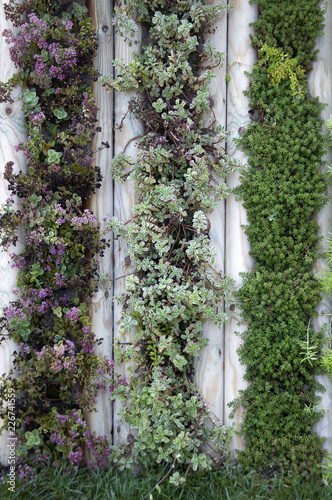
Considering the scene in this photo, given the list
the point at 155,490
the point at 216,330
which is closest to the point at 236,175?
the point at 216,330

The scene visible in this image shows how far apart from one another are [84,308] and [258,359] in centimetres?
96

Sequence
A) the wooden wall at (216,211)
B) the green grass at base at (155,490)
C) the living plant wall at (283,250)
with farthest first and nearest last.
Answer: the wooden wall at (216,211), the living plant wall at (283,250), the green grass at base at (155,490)

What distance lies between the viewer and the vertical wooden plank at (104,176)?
2232mm

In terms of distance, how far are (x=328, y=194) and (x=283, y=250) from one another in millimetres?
412

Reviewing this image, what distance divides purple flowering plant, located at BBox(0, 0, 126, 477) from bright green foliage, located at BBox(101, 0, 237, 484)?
0.18 meters

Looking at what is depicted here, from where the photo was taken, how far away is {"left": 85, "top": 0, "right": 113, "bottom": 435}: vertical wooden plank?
223cm

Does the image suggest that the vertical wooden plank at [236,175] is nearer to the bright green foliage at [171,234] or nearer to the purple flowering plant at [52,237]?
the bright green foliage at [171,234]

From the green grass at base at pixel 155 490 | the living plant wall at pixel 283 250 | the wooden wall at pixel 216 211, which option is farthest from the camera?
the wooden wall at pixel 216 211

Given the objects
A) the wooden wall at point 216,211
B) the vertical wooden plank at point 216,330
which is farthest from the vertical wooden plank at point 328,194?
the vertical wooden plank at point 216,330

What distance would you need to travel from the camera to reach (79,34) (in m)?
2.12

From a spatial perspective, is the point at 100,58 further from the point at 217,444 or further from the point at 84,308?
the point at 217,444

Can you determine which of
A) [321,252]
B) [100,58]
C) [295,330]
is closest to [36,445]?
[295,330]

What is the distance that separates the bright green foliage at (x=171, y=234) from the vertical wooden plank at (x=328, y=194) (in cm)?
53

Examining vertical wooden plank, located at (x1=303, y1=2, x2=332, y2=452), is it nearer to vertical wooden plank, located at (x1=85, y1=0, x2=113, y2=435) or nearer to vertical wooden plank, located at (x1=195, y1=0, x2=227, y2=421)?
vertical wooden plank, located at (x1=195, y1=0, x2=227, y2=421)
